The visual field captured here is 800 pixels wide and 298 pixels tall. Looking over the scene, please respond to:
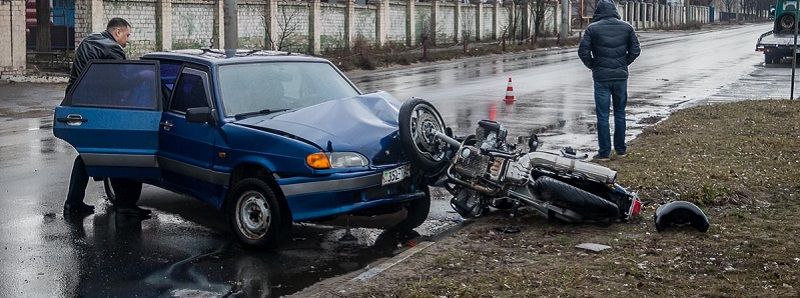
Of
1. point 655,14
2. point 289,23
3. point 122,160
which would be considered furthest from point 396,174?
point 655,14

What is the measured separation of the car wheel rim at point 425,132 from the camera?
27.2ft

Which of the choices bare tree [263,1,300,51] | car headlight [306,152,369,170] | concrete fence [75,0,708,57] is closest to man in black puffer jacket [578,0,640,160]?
car headlight [306,152,369,170]

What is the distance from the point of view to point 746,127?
15.0 metres

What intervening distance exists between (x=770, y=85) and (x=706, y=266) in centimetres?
2142

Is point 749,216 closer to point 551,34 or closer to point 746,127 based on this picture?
point 746,127

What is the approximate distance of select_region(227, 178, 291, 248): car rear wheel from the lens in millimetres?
7863

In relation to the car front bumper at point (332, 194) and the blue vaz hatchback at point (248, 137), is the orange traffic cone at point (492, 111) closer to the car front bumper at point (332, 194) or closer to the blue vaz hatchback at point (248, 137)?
the blue vaz hatchback at point (248, 137)

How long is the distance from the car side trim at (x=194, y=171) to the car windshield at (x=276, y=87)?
49cm

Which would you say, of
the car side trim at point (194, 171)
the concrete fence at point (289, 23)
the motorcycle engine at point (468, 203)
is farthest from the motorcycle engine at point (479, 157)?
the concrete fence at point (289, 23)

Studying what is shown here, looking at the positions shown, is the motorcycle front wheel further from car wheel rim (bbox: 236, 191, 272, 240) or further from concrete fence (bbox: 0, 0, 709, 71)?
concrete fence (bbox: 0, 0, 709, 71)

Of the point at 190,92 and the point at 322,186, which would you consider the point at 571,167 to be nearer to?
the point at 322,186

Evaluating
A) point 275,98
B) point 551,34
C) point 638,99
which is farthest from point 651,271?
point 551,34

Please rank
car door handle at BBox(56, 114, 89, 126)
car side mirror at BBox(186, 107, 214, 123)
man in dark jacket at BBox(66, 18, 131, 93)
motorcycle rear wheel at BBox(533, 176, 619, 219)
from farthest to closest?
man in dark jacket at BBox(66, 18, 131, 93), car door handle at BBox(56, 114, 89, 126), car side mirror at BBox(186, 107, 214, 123), motorcycle rear wheel at BBox(533, 176, 619, 219)

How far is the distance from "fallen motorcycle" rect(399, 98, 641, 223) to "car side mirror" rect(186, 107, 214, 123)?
153 centimetres
